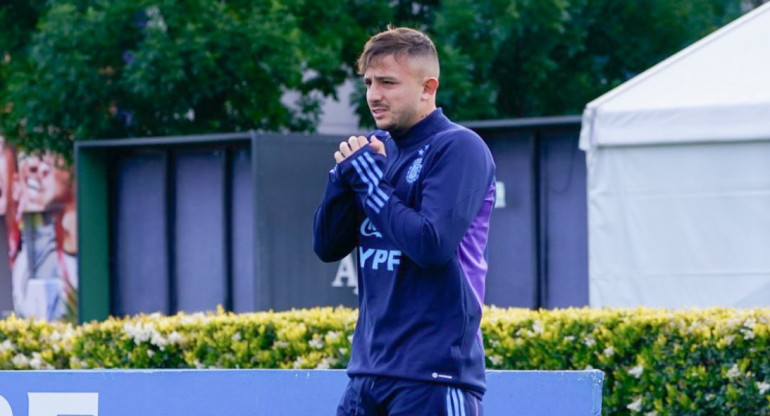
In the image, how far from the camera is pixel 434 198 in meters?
3.72

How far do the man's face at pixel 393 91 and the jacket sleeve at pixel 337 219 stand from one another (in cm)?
20

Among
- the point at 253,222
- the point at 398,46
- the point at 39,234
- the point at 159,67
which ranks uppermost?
the point at 159,67

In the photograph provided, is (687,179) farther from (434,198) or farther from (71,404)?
(434,198)

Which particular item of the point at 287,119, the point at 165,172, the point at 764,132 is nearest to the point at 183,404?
the point at 764,132

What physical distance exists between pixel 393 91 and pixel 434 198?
34 centimetres

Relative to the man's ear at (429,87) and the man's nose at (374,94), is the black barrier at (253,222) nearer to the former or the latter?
the man's ear at (429,87)

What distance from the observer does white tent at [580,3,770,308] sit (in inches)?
381

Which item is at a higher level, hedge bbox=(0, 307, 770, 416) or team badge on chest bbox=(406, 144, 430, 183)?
team badge on chest bbox=(406, 144, 430, 183)

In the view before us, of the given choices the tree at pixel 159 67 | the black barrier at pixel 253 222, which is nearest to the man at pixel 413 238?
the black barrier at pixel 253 222

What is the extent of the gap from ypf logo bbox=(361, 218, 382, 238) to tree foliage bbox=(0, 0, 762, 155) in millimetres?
11456

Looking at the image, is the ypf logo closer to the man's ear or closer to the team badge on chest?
the team badge on chest

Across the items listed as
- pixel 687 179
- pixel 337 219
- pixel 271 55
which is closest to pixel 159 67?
pixel 271 55

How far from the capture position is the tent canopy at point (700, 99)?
31.3ft

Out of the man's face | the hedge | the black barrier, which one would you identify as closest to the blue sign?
the hedge
